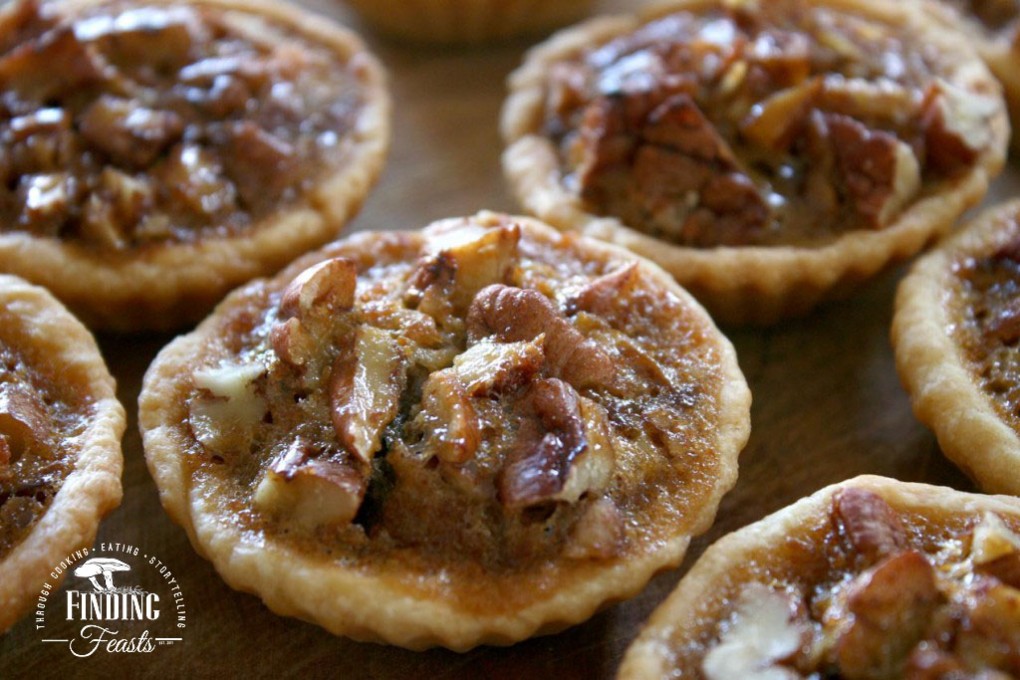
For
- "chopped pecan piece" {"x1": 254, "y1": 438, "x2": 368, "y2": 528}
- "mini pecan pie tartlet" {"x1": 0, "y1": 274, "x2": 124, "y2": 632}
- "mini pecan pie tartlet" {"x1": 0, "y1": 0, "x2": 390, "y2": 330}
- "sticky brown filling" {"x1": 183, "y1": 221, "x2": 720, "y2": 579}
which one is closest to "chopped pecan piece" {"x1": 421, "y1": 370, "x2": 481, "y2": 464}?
"sticky brown filling" {"x1": 183, "y1": 221, "x2": 720, "y2": 579}

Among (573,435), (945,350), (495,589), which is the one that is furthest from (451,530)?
(945,350)

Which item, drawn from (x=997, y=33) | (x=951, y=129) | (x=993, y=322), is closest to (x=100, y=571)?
(x=993, y=322)

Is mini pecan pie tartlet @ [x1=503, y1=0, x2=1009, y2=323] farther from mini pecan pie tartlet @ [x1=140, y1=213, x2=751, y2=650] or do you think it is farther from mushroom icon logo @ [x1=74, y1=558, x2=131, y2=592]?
mushroom icon logo @ [x1=74, y1=558, x2=131, y2=592]

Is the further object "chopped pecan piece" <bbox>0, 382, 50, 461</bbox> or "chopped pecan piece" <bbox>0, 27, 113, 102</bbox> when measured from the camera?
"chopped pecan piece" <bbox>0, 27, 113, 102</bbox>

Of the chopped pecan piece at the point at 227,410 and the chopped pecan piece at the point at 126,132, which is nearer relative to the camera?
the chopped pecan piece at the point at 227,410

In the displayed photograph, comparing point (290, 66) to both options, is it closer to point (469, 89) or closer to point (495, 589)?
point (469, 89)

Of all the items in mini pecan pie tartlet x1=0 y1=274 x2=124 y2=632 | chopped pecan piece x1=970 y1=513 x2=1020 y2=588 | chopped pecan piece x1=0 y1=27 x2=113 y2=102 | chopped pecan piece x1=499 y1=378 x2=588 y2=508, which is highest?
chopped pecan piece x1=0 y1=27 x2=113 y2=102

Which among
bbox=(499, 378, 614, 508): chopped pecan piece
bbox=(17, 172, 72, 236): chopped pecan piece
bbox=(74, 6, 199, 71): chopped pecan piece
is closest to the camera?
bbox=(499, 378, 614, 508): chopped pecan piece

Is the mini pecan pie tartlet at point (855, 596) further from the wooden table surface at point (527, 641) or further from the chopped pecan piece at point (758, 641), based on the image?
the wooden table surface at point (527, 641)

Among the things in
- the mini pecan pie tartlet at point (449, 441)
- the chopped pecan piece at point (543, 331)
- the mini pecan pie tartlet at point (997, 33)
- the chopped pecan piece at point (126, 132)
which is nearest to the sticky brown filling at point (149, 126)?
the chopped pecan piece at point (126, 132)
